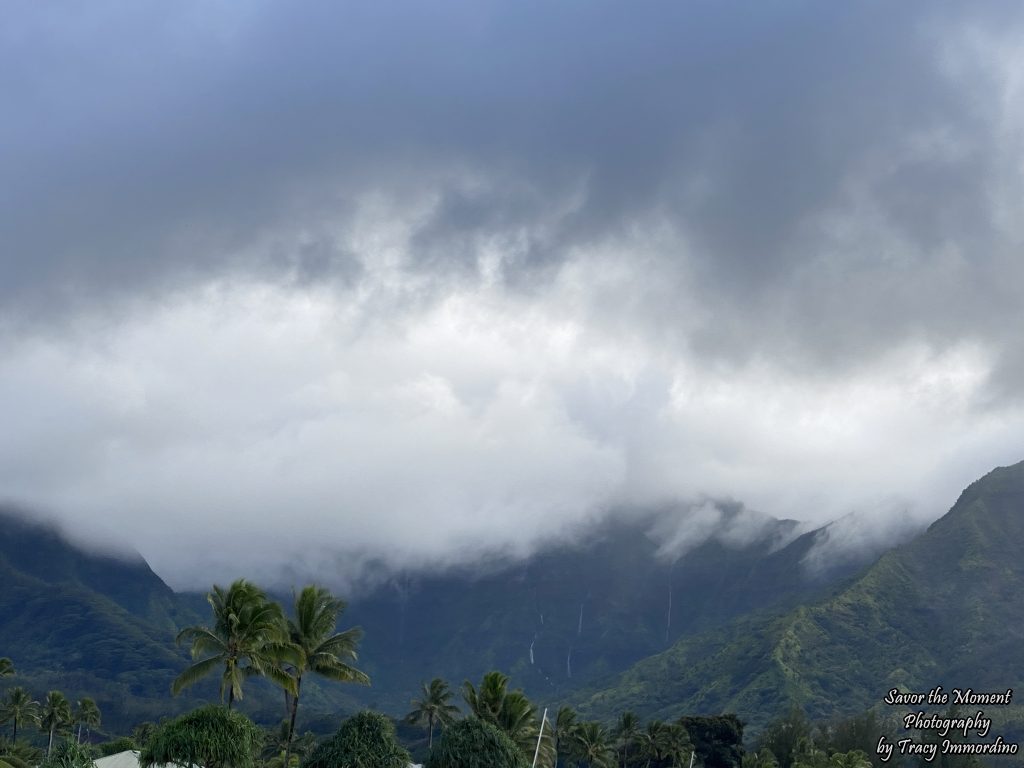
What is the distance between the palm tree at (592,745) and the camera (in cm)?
14950

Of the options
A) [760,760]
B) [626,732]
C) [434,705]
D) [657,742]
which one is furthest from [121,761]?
[760,760]

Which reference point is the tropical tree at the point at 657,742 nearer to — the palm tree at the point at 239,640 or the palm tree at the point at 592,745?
the palm tree at the point at 592,745

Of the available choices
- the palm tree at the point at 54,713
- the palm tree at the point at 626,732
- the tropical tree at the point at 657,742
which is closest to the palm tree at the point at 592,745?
the tropical tree at the point at 657,742

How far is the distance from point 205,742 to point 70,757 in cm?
749

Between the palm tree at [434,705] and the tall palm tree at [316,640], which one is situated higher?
the tall palm tree at [316,640]

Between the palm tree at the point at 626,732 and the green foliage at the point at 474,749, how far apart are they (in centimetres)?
11788

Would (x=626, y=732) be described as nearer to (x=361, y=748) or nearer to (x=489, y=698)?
(x=489, y=698)

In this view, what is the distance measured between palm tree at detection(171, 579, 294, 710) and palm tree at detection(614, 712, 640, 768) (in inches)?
4959

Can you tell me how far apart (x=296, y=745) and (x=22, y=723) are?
49052 millimetres

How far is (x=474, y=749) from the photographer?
67.0 m

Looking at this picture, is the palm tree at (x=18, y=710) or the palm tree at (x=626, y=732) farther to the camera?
the palm tree at (x=626, y=732)

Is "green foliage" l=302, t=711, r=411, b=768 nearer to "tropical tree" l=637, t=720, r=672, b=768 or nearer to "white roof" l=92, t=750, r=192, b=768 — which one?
"white roof" l=92, t=750, r=192, b=768

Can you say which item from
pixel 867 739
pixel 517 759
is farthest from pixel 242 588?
pixel 867 739

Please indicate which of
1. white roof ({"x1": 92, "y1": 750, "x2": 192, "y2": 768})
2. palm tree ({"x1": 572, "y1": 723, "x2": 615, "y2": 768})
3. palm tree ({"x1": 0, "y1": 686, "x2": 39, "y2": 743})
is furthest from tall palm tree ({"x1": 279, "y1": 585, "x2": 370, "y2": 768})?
palm tree ({"x1": 0, "y1": 686, "x2": 39, "y2": 743})
